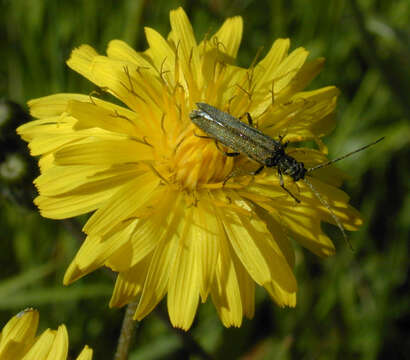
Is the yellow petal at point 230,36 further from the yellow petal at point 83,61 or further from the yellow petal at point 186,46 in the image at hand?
the yellow petal at point 83,61

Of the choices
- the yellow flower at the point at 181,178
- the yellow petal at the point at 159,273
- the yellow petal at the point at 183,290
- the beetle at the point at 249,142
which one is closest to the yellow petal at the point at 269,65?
the yellow flower at the point at 181,178

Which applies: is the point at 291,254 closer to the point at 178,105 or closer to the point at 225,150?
the point at 225,150

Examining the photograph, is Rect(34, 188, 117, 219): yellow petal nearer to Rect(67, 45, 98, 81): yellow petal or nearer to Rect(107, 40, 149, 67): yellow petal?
Rect(67, 45, 98, 81): yellow petal

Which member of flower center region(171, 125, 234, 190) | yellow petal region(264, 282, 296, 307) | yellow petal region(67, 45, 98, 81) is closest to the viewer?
→ yellow petal region(264, 282, 296, 307)

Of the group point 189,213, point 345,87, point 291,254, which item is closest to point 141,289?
point 189,213

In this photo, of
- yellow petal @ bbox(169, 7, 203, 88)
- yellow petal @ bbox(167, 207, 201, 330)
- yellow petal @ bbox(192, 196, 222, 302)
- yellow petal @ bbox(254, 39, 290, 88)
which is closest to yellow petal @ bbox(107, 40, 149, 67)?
yellow petal @ bbox(169, 7, 203, 88)

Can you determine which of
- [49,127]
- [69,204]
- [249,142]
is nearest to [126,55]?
[49,127]
